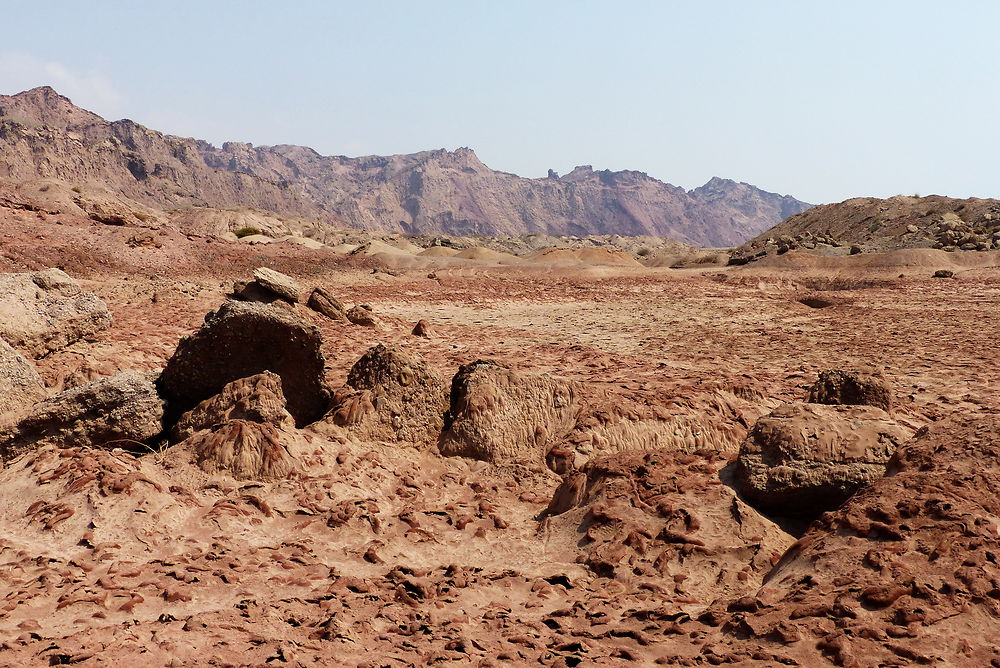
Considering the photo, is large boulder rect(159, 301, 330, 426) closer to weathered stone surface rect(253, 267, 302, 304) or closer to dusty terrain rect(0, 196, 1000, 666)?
dusty terrain rect(0, 196, 1000, 666)

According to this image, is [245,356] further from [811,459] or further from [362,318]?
[362,318]

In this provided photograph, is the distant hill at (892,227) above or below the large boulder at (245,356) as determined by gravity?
above

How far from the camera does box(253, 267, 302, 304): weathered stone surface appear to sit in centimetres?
1244

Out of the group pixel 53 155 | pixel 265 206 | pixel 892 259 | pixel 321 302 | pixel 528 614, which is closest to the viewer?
pixel 528 614

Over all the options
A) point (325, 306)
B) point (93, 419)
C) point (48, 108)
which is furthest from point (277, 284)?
point (48, 108)

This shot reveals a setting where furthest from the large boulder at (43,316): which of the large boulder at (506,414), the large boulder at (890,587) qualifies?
the large boulder at (890,587)

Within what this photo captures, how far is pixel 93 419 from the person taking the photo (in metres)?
5.87

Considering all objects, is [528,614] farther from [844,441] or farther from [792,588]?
[844,441]

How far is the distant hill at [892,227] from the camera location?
35.9 meters

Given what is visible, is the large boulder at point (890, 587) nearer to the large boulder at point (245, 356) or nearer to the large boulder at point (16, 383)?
the large boulder at point (245, 356)

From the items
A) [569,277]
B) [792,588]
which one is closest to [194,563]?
[792,588]

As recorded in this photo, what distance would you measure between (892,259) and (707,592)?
2929cm

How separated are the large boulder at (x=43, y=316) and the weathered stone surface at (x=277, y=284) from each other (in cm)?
341

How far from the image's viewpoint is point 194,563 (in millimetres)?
4168
